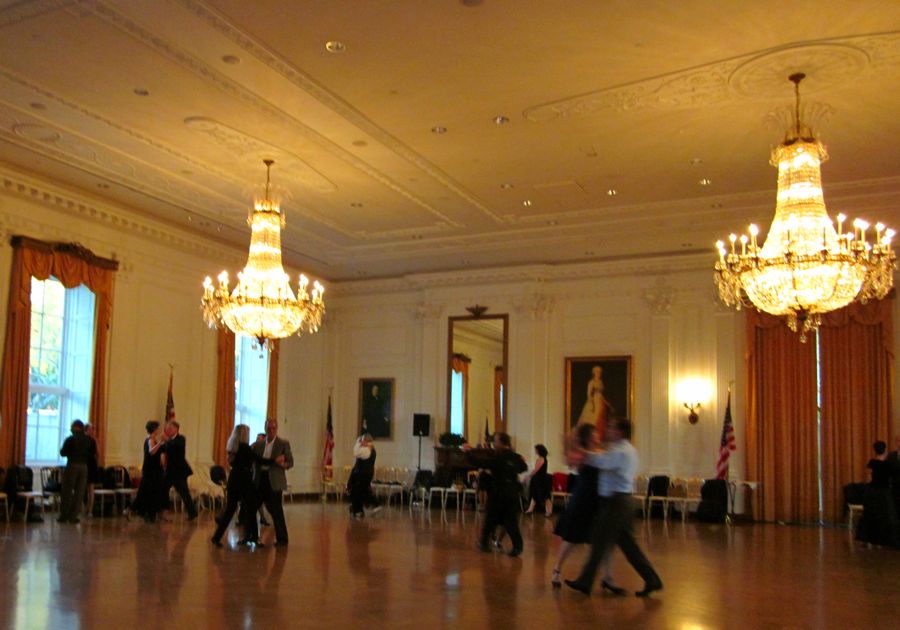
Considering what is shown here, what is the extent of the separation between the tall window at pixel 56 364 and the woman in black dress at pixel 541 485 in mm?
6693

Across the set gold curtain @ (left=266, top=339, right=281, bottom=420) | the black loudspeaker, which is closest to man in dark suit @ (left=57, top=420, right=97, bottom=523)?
gold curtain @ (left=266, top=339, right=281, bottom=420)

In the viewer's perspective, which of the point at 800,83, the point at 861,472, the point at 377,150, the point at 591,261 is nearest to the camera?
the point at 800,83

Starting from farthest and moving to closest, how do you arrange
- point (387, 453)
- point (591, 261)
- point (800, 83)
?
point (387, 453) → point (591, 261) → point (800, 83)

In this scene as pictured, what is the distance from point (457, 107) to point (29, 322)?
270 inches

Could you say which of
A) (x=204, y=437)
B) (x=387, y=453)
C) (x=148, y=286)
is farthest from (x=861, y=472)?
(x=148, y=286)

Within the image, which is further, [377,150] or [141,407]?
[141,407]

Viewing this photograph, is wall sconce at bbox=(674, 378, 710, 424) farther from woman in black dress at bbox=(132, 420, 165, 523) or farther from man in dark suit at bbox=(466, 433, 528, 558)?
woman in black dress at bbox=(132, 420, 165, 523)

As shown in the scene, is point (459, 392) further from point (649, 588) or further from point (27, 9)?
point (27, 9)

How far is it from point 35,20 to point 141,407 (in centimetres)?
771

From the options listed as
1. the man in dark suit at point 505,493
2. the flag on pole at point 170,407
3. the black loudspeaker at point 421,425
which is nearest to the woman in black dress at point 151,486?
the flag on pole at point 170,407

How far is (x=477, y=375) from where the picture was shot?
56.0 ft

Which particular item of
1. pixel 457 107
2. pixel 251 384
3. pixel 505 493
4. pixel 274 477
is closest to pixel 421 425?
pixel 251 384

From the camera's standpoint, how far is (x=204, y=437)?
15.0m

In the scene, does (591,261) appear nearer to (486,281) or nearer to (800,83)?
(486,281)
